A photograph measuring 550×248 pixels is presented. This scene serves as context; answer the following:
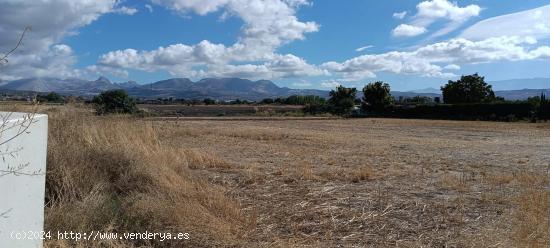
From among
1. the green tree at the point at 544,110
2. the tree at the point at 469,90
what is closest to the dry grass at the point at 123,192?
the green tree at the point at 544,110

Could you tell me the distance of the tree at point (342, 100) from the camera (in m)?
80.9

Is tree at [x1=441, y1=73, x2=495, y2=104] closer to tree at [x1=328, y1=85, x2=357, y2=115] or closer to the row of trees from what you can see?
the row of trees

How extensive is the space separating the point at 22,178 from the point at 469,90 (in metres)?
94.3

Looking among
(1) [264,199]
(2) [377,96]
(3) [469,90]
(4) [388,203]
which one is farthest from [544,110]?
(1) [264,199]

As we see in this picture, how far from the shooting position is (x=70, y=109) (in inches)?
387

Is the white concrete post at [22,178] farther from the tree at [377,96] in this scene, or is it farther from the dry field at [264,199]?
the tree at [377,96]

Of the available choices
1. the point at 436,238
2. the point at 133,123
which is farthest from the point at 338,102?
the point at 436,238

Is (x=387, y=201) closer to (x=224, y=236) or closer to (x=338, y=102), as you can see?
(x=224, y=236)

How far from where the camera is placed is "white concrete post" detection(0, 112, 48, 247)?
3.81 meters

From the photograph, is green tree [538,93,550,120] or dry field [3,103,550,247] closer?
dry field [3,103,550,247]

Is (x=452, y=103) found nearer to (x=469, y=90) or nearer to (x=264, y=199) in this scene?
(x=469, y=90)

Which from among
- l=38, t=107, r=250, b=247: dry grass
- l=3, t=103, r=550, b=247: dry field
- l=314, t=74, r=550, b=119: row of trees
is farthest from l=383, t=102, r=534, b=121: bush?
l=38, t=107, r=250, b=247: dry grass

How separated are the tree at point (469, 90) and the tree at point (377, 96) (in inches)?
729

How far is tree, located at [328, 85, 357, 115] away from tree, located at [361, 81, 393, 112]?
323cm
